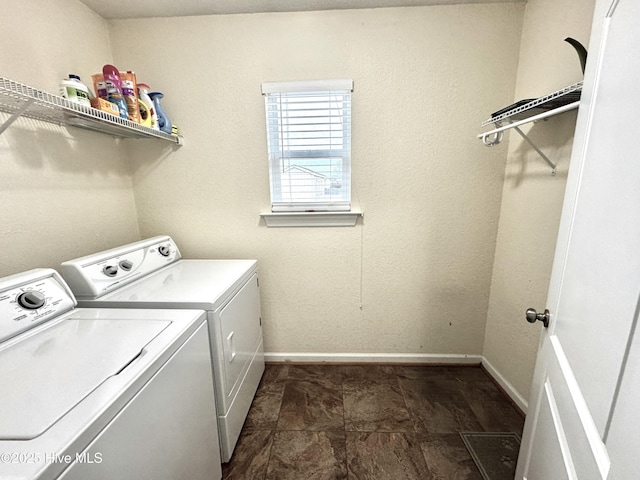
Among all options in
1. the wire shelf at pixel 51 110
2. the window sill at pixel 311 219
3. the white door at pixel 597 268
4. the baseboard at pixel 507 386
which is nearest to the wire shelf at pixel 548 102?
the white door at pixel 597 268

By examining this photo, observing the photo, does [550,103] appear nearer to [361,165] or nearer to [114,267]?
[361,165]

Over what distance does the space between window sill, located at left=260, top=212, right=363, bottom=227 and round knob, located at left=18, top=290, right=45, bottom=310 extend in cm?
115

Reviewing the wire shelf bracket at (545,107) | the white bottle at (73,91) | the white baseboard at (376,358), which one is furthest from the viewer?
the white baseboard at (376,358)

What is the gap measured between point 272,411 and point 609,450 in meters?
1.56

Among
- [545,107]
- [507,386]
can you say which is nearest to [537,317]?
[545,107]

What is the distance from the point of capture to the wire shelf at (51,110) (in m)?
0.89

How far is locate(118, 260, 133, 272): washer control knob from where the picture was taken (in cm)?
133

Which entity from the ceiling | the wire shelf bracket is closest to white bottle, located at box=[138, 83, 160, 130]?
the ceiling

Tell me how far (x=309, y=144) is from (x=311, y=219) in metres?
0.52

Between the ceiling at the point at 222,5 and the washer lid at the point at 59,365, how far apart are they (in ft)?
5.89

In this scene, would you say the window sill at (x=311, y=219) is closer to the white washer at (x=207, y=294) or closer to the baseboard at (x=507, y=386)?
the white washer at (x=207, y=294)

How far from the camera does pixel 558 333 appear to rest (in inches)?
29.6

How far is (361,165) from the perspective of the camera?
177 centimetres

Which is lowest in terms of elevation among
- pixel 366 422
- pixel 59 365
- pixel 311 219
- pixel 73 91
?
pixel 366 422
